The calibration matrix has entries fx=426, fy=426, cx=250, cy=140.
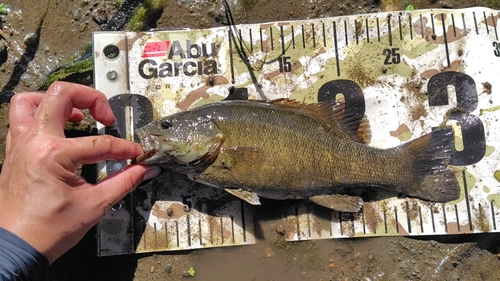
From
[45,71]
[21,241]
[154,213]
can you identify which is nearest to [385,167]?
[154,213]

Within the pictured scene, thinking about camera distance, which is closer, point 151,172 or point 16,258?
point 16,258

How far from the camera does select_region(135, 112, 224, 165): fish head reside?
3961mm

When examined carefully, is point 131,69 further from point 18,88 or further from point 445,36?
point 445,36

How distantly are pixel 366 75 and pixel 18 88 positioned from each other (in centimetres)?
404

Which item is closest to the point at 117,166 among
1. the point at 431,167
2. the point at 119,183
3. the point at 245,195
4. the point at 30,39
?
the point at 119,183

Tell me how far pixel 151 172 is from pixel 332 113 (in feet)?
6.26

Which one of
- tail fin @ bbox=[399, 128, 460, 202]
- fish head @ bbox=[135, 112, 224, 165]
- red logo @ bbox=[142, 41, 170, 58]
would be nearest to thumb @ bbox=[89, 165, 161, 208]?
fish head @ bbox=[135, 112, 224, 165]

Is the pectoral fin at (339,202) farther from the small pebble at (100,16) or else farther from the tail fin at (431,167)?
the small pebble at (100,16)

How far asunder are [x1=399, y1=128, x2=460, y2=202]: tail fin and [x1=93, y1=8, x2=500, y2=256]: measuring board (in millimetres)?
167

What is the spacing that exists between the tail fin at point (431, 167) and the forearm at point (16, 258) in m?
3.42

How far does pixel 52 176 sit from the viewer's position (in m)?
3.37

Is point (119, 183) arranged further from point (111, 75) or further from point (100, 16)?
point (100, 16)

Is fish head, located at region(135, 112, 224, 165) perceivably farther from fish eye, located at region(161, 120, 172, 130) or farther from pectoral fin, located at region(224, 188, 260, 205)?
pectoral fin, located at region(224, 188, 260, 205)

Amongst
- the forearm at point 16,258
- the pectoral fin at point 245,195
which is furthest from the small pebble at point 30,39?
the pectoral fin at point 245,195
